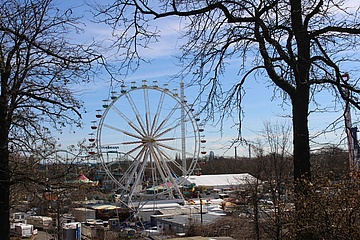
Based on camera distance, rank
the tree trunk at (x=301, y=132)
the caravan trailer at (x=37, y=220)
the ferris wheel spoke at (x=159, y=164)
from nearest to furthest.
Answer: the tree trunk at (x=301, y=132) < the ferris wheel spoke at (x=159, y=164) < the caravan trailer at (x=37, y=220)

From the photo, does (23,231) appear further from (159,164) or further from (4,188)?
(4,188)

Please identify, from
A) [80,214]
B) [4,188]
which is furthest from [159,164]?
[4,188]

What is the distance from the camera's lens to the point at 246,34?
5602 millimetres

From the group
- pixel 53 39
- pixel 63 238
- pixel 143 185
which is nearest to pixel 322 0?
pixel 53 39

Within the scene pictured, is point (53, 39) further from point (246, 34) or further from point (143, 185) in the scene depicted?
point (143, 185)

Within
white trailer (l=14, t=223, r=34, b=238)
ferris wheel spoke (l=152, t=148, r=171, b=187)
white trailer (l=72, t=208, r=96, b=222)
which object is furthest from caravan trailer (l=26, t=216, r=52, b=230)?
ferris wheel spoke (l=152, t=148, r=171, b=187)

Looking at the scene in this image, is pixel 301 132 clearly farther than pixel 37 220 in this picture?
No

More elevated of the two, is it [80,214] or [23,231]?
[80,214]

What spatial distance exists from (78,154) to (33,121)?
2.56 ft

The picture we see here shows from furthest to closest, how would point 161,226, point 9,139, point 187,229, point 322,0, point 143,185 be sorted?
1. point 143,185
2. point 161,226
3. point 187,229
4. point 9,139
5. point 322,0

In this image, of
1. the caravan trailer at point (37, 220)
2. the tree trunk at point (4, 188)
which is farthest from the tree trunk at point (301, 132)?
the caravan trailer at point (37, 220)

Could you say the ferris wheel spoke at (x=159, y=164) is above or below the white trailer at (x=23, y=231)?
above

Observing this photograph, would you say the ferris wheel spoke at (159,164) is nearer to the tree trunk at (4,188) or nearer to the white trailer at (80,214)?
the white trailer at (80,214)

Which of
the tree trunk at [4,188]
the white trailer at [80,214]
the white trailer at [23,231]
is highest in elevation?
the tree trunk at [4,188]
